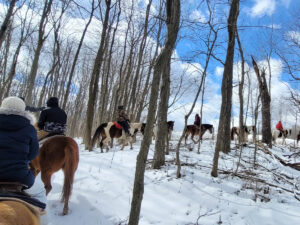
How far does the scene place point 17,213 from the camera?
5.28 feet

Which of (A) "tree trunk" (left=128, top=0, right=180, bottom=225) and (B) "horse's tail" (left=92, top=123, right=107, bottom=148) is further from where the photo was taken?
(B) "horse's tail" (left=92, top=123, right=107, bottom=148)

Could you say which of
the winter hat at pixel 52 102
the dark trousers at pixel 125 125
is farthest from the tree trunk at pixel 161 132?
the dark trousers at pixel 125 125

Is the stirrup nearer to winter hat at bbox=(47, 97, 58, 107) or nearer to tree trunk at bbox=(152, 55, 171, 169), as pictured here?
winter hat at bbox=(47, 97, 58, 107)

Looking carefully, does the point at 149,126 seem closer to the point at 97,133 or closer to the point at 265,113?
the point at 97,133

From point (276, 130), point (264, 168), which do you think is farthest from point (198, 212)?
point (276, 130)

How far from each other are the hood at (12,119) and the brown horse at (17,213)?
33.1 inches

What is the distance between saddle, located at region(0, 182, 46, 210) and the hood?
24.4 inches

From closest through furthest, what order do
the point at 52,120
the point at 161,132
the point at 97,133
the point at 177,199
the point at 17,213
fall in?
the point at 17,213, the point at 177,199, the point at 52,120, the point at 161,132, the point at 97,133

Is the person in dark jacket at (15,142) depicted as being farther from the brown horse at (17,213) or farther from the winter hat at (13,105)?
the brown horse at (17,213)

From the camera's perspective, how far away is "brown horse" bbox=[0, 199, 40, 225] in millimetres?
1503

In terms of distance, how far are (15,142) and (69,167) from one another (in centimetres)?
207

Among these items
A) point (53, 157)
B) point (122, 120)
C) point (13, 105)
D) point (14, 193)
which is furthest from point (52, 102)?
Result: point (122, 120)

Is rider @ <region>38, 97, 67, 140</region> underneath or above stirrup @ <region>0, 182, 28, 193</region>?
above

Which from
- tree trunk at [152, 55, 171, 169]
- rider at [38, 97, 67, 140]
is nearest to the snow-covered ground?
tree trunk at [152, 55, 171, 169]
